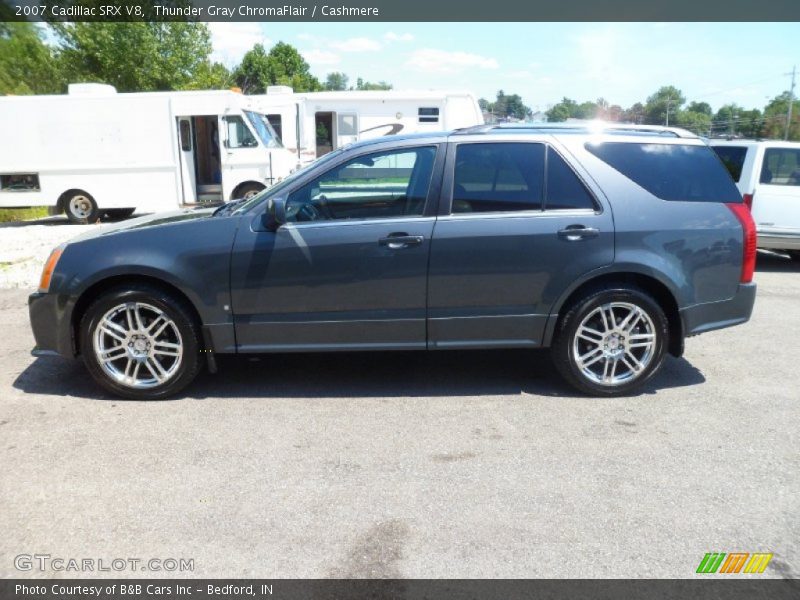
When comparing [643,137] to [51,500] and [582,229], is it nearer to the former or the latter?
[582,229]

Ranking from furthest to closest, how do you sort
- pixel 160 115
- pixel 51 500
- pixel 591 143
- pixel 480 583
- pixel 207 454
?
pixel 160 115 → pixel 591 143 → pixel 207 454 → pixel 51 500 → pixel 480 583

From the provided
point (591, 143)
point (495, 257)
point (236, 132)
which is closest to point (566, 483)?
point (495, 257)

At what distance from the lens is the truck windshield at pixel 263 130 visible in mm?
14547

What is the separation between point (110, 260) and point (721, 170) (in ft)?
14.6

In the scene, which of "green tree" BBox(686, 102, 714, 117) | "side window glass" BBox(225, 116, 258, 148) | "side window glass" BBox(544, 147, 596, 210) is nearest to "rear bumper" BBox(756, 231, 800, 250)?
"side window glass" BBox(544, 147, 596, 210)

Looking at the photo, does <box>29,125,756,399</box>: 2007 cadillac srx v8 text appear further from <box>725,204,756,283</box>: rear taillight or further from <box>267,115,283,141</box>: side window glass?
<box>267,115,283,141</box>: side window glass

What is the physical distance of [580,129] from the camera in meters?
4.92

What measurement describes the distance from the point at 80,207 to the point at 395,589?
1459 centimetres

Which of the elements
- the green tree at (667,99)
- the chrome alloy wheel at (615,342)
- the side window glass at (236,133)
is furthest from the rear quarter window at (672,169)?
the green tree at (667,99)

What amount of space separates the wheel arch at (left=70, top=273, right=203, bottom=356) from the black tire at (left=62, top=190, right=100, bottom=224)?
37.5 feet

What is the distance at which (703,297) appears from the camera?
15.7 ft

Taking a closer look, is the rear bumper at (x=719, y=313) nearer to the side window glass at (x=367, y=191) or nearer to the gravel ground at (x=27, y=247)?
the side window glass at (x=367, y=191)

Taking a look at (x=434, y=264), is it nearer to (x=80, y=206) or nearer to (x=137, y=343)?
(x=137, y=343)

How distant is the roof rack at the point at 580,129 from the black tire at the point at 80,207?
1242cm
